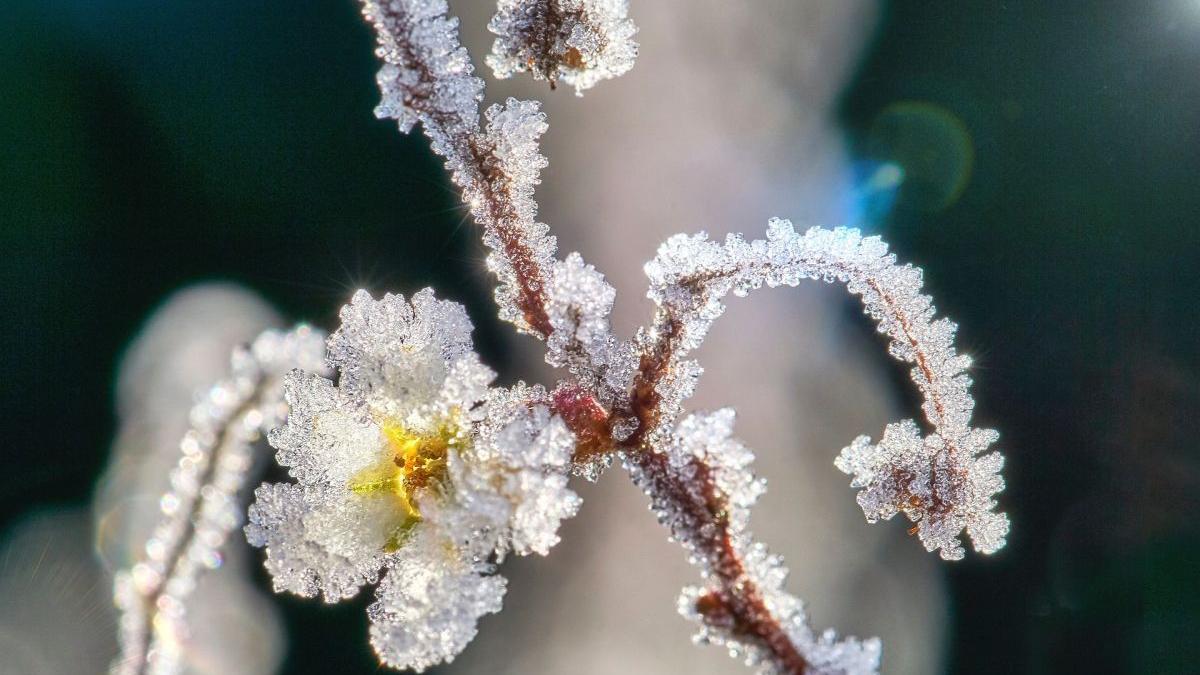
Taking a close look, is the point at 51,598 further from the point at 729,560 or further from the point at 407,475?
the point at 729,560

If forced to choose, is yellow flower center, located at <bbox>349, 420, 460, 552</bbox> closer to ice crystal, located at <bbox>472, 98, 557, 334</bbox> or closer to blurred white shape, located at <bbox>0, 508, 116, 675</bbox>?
ice crystal, located at <bbox>472, 98, 557, 334</bbox>

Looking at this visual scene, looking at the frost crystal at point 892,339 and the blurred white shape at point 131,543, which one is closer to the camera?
the frost crystal at point 892,339

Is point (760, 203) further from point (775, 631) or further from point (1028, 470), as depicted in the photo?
point (775, 631)

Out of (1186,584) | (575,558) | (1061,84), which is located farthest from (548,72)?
(1186,584)

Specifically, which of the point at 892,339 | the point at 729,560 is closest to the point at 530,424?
the point at 729,560

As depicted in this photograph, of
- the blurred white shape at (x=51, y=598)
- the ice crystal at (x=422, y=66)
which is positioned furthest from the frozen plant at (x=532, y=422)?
the blurred white shape at (x=51, y=598)

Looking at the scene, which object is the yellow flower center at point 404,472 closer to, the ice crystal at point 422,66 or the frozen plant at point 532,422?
the frozen plant at point 532,422

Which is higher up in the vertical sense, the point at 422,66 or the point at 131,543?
the point at 422,66
